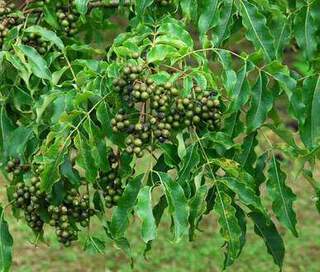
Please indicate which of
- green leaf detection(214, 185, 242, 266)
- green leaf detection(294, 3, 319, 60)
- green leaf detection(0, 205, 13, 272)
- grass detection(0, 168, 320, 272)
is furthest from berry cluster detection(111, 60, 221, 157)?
grass detection(0, 168, 320, 272)

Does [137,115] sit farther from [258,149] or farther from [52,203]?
[258,149]

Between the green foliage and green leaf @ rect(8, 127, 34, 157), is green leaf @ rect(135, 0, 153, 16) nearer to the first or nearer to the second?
the green foliage

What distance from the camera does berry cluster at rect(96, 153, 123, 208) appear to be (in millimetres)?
2268

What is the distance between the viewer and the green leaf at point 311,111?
2328 millimetres

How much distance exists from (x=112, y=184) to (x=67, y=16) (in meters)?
0.64

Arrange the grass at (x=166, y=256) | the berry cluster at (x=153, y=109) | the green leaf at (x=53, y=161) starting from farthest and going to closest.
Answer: the grass at (x=166, y=256) → the green leaf at (x=53, y=161) → the berry cluster at (x=153, y=109)

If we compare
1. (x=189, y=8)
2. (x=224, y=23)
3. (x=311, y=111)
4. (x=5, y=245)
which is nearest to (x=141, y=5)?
(x=189, y=8)

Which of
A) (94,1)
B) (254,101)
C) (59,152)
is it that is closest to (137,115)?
(59,152)

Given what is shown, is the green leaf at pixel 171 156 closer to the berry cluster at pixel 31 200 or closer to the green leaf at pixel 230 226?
the green leaf at pixel 230 226

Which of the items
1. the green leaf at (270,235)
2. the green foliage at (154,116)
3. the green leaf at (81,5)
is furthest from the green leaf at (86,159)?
the green leaf at (270,235)

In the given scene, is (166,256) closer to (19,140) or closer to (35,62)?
(19,140)

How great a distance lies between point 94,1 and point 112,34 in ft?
24.3

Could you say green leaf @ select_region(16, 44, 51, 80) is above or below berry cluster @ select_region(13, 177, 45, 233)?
above

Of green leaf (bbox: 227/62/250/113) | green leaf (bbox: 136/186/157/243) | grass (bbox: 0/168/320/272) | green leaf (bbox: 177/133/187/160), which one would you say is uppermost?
green leaf (bbox: 227/62/250/113)
